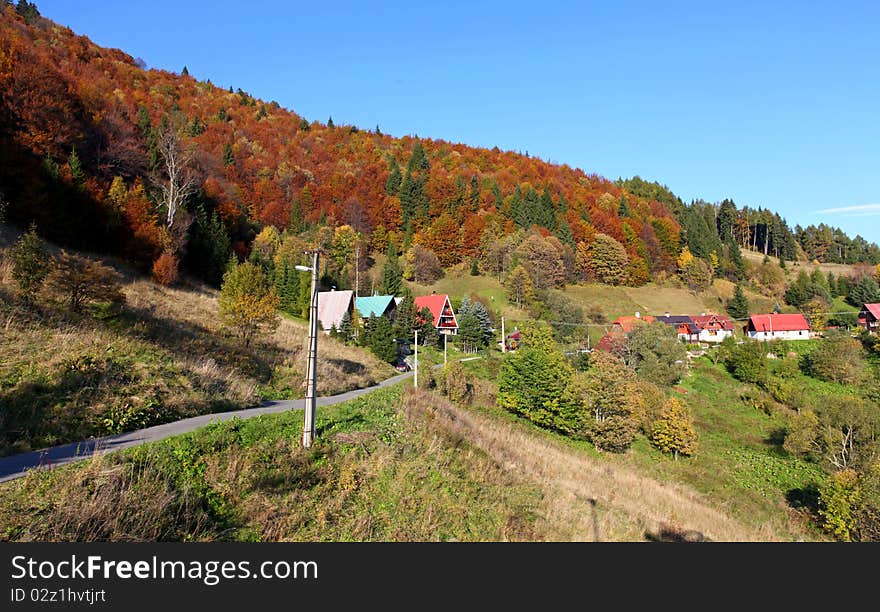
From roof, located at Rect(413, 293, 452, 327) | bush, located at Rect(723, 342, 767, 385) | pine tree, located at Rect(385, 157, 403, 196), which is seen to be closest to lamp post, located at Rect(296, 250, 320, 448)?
roof, located at Rect(413, 293, 452, 327)

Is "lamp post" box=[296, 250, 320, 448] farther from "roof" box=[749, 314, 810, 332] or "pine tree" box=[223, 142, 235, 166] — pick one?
"pine tree" box=[223, 142, 235, 166]

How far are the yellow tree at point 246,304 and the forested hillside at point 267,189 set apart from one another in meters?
12.5

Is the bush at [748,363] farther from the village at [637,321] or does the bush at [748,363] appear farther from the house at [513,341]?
the house at [513,341]

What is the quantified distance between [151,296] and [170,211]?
13704mm

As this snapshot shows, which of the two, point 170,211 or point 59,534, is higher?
point 170,211

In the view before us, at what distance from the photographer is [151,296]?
29.7 metres

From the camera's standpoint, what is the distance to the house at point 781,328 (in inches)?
2928

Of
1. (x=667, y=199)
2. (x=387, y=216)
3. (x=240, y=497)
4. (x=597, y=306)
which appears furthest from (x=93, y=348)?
(x=667, y=199)

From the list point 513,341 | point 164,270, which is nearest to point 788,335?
point 513,341

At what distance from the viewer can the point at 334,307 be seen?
51375 millimetres

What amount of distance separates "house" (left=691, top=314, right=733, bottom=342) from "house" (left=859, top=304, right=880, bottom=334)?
21.7 meters

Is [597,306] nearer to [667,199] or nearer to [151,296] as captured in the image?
[151,296]

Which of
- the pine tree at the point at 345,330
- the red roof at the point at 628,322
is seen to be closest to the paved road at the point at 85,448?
the pine tree at the point at 345,330

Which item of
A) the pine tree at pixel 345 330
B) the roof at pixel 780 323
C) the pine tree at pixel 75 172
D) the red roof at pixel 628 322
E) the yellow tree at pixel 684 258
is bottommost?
the pine tree at pixel 345 330
